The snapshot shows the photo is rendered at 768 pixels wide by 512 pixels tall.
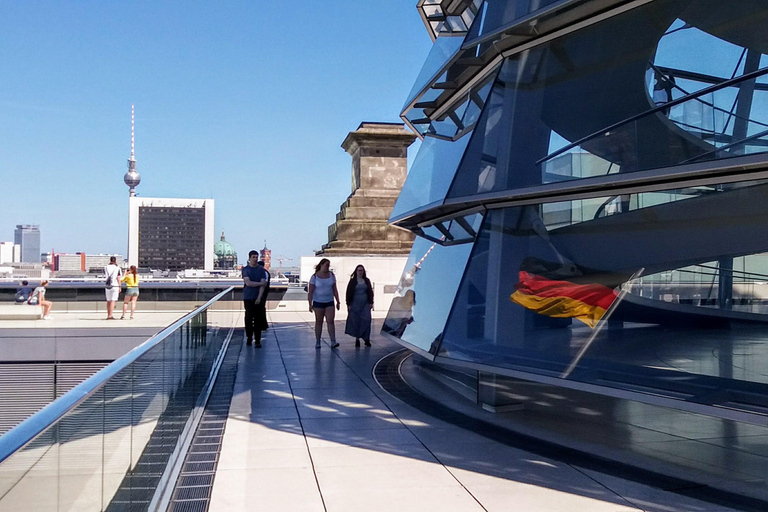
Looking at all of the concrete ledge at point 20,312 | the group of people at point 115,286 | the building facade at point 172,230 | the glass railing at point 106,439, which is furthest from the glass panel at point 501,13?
the building facade at point 172,230

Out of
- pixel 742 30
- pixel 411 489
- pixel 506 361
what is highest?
pixel 742 30

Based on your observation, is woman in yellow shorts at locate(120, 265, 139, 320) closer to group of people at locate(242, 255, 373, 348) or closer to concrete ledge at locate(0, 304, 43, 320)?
concrete ledge at locate(0, 304, 43, 320)

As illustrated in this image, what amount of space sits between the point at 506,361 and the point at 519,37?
3.40 m

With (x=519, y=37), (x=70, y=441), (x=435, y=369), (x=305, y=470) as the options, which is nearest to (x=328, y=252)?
(x=435, y=369)

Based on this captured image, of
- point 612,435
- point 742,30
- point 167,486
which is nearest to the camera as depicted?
point 167,486

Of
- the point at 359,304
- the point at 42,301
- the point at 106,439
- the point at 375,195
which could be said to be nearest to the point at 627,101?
the point at 106,439

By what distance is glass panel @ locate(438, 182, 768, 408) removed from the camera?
6.42 meters

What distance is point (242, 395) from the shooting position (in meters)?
9.44

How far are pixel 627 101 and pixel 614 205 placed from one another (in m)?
0.94

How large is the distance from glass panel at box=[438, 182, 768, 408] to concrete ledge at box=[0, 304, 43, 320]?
603 inches

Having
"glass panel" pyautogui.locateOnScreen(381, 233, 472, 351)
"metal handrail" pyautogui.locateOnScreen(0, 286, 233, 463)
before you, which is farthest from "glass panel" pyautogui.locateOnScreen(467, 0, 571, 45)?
"metal handrail" pyautogui.locateOnScreen(0, 286, 233, 463)

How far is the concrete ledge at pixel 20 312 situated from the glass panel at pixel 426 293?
Answer: 12725 millimetres

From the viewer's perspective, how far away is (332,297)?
571 inches

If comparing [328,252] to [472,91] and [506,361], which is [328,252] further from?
[506,361]
